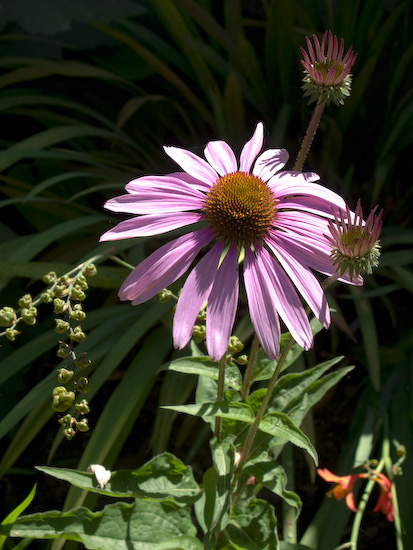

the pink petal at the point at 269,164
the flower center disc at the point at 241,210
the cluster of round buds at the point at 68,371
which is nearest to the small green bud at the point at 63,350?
the cluster of round buds at the point at 68,371

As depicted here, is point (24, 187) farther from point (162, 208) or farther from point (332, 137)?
point (162, 208)

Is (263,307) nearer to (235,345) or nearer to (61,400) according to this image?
(235,345)

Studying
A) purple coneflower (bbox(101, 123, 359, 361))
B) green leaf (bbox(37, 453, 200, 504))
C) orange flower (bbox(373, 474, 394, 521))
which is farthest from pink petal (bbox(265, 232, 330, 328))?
orange flower (bbox(373, 474, 394, 521))

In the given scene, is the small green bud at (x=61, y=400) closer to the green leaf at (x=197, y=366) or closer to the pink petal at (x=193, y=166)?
the green leaf at (x=197, y=366)

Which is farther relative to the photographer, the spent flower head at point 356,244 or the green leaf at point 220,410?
the green leaf at point 220,410

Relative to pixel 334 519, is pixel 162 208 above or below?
above

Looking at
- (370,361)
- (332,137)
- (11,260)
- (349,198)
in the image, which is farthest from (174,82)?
(370,361)
